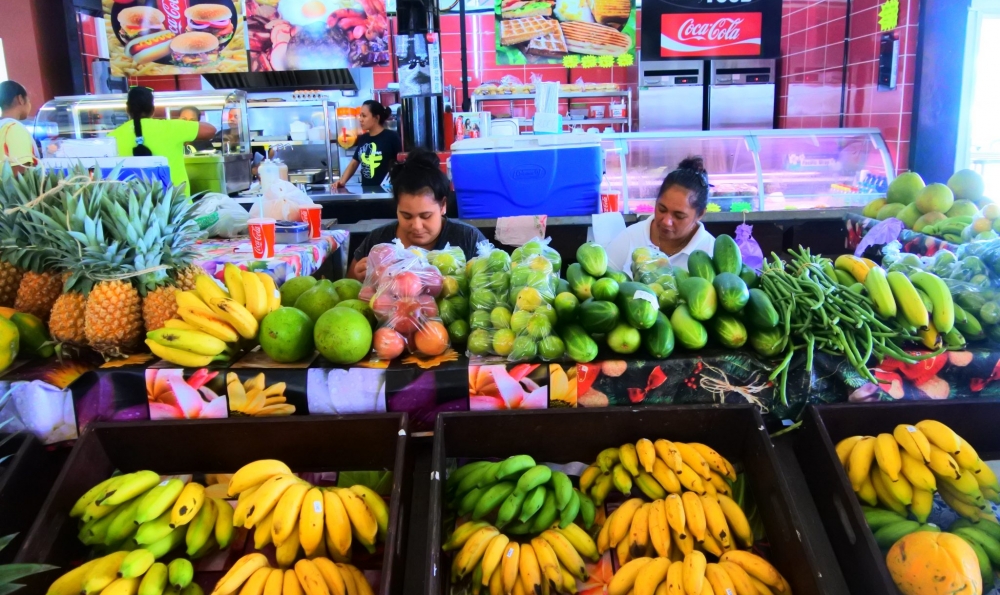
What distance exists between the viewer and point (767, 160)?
4965mm

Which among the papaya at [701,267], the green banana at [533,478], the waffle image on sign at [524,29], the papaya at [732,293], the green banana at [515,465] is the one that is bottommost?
the green banana at [533,478]

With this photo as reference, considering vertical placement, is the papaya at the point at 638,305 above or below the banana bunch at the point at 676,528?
above

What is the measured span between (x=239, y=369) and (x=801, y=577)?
1.39 metres

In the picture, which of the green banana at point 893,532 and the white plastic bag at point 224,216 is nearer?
the green banana at point 893,532

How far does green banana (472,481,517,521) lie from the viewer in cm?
150

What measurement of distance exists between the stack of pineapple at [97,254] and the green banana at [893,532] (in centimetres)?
184

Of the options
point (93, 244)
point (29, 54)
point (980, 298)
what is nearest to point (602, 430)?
point (980, 298)

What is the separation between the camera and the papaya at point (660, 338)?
165 centimetres

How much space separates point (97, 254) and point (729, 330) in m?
1.65

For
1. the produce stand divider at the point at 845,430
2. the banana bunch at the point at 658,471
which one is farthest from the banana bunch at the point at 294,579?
the produce stand divider at the point at 845,430

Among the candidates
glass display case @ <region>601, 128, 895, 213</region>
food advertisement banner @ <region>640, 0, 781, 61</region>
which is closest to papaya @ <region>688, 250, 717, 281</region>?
glass display case @ <region>601, 128, 895, 213</region>

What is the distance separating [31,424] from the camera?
1685 millimetres

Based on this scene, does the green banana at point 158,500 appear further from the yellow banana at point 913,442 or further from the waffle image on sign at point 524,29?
the waffle image on sign at point 524,29

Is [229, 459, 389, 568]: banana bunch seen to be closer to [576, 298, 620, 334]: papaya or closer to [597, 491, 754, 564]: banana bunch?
[597, 491, 754, 564]: banana bunch
